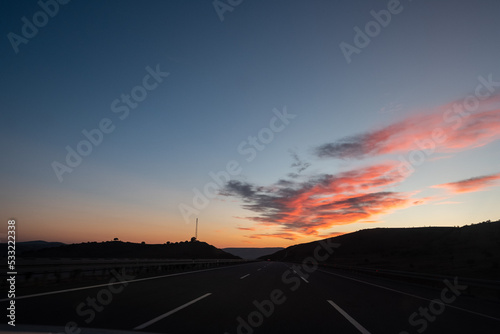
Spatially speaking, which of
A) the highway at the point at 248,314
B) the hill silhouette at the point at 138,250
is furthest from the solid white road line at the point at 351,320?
the hill silhouette at the point at 138,250

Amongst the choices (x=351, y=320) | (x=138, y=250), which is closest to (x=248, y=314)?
(x=351, y=320)

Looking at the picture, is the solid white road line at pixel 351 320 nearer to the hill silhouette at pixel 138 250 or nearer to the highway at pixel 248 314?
the highway at pixel 248 314

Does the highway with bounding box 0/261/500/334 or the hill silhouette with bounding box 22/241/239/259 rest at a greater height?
the hill silhouette with bounding box 22/241/239/259

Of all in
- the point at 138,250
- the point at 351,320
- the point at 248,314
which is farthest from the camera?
the point at 138,250

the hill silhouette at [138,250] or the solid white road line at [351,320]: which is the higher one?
the hill silhouette at [138,250]

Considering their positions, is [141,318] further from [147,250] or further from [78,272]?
[147,250]

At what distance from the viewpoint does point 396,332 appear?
6215 millimetres

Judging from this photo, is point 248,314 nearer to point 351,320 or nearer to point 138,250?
point 351,320

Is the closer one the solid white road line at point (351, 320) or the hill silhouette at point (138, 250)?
the solid white road line at point (351, 320)

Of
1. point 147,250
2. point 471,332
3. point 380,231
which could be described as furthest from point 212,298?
point 380,231

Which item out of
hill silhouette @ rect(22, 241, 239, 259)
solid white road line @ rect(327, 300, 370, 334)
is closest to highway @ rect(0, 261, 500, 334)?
solid white road line @ rect(327, 300, 370, 334)

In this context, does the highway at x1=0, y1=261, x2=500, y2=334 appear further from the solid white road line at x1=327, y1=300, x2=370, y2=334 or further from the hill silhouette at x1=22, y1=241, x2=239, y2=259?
the hill silhouette at x1=22, y1=241, x2=239, y2=259

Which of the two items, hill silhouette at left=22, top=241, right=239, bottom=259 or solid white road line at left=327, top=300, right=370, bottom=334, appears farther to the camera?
hill silhouette at left=22, top=241, right=239, bottom=259

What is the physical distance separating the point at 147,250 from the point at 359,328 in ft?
401
